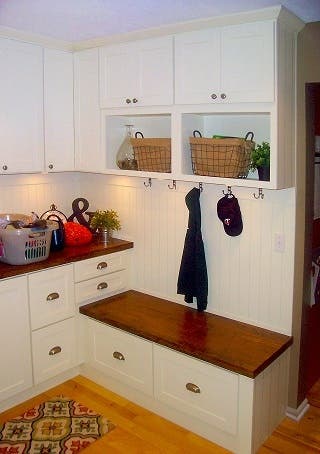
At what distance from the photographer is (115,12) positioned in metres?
2.48

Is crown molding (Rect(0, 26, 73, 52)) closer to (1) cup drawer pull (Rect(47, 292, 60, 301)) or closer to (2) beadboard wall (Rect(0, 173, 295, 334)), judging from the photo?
(2) beadboard wall (Rect(0, 173, 295, 334))

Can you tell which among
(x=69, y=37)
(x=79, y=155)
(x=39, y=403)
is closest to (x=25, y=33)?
(x=69, y=37)

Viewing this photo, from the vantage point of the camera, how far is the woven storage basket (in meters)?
3.00

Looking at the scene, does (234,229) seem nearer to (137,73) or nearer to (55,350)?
(137,73)

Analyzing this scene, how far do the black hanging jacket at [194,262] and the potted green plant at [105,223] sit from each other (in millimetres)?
668

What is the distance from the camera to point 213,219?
10.2 ft

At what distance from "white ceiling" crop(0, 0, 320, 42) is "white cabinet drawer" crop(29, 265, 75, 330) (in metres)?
1.51

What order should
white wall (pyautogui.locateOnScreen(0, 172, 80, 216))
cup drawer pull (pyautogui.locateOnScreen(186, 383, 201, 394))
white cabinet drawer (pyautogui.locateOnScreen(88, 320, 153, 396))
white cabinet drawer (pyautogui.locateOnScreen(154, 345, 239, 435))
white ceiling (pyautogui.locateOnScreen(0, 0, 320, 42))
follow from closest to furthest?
white ceiling (pyautogui.locateOnScreen(0, 0, 320, 42)) < white cabinet drawer (pyautogui.locateOnScreen(154, 345, 239, 435)) < cup drawer pull (pyautogui.locateOnScreen(186, 383, 201, 394)) < white cabinet drawer (pyautogui.locateOnScreen(88, 320, 153, 396)) < white wall (pyautogui.locateOnScreen(0, 172, 80, 216))

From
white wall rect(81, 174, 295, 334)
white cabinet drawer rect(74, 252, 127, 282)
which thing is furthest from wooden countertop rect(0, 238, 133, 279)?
white wall rect(81, 174, 295, 334)

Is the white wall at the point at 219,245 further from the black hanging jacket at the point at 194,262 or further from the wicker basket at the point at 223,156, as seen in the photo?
the wicker basket at the point at 223,156

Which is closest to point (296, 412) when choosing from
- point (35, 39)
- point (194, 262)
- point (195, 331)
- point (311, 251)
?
point (195, 331)

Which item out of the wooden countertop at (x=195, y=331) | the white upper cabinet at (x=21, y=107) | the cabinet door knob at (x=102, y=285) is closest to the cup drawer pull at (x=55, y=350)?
the wooden countertop at (x=195, y=331)

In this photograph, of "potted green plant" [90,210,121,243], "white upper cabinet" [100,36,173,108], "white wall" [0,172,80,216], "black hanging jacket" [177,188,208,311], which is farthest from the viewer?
"potted green plant" [90,210,121,243]

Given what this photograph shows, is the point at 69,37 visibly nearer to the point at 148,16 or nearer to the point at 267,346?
the point at 148,16
